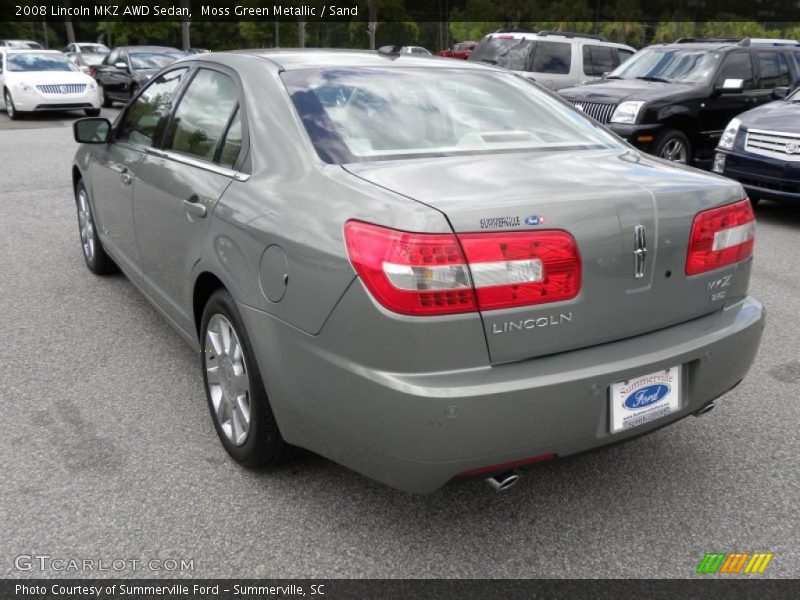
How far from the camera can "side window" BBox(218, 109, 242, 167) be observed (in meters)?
3.08

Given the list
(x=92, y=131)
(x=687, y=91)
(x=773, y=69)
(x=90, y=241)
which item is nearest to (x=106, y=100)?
(x=687, y=91)

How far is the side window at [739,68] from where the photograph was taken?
404 inches

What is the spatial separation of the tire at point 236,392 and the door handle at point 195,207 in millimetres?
342

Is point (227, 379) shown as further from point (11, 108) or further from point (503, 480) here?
point (11, 108)

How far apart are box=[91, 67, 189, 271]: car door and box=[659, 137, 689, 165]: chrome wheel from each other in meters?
6.87

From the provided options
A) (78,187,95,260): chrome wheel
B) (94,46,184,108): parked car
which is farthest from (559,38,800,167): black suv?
(94,46,184,108): parked car

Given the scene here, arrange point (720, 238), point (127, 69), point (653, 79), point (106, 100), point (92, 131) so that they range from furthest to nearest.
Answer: point (106, 100) < point (127, 69) < point (653, 79) < point (92, 131) < point (720, 238)

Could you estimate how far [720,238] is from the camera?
2.68 meters

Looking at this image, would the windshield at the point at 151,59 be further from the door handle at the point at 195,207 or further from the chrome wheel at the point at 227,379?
the chrome wheel at the point at 227,379

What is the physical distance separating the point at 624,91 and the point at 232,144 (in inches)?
306

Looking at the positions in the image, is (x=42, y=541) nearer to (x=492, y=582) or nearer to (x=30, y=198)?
(x=492, y=582)

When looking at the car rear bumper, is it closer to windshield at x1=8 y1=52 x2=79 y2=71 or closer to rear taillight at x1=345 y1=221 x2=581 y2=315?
rear taillight at x1=345 y1=221 x2=581 y2=315

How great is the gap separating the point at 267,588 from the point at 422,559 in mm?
511

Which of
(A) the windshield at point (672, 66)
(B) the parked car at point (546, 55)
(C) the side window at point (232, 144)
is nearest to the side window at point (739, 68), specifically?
(A) the windshield at point (672, 66)
